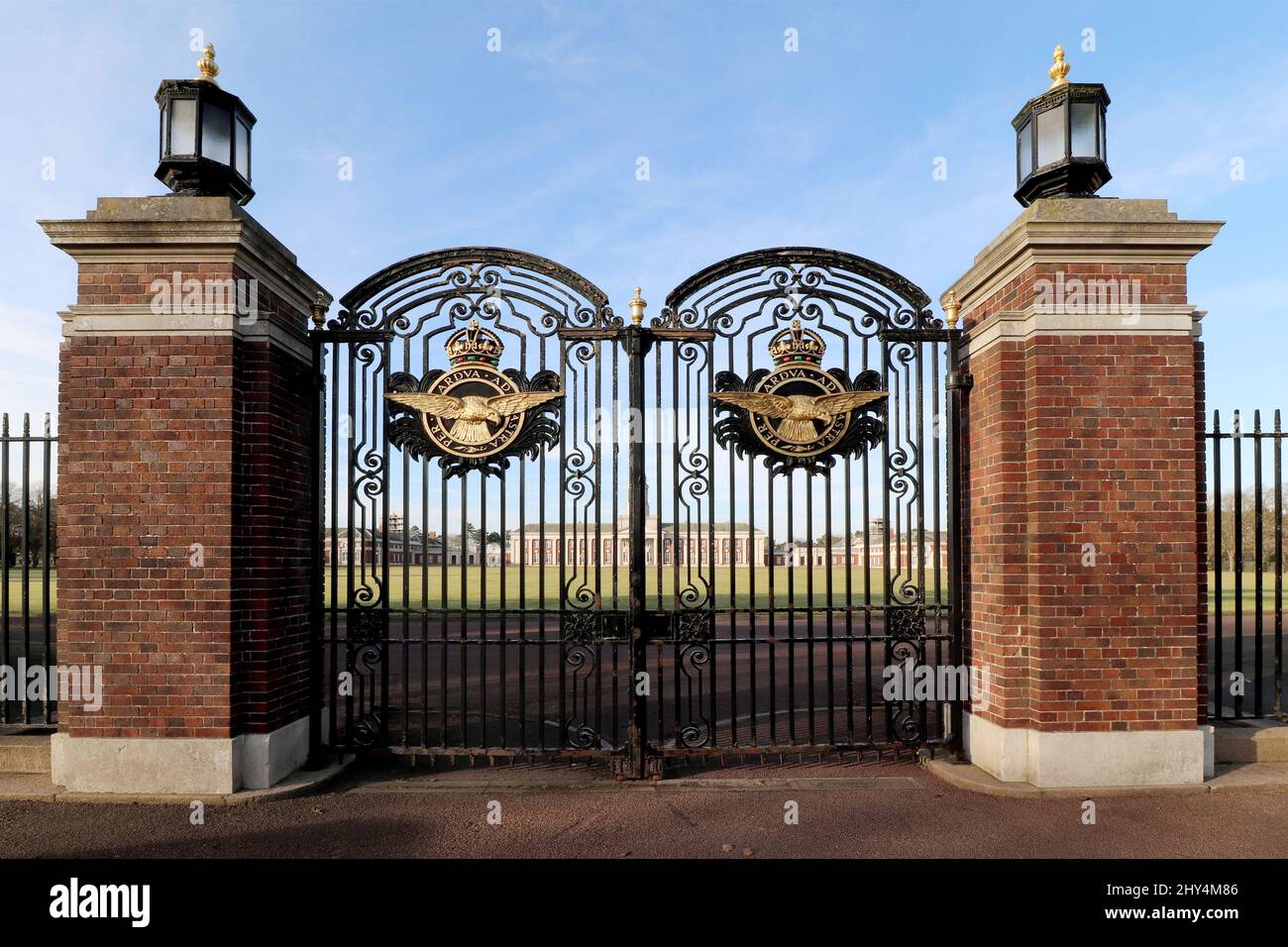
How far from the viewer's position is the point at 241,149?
20.3 ft

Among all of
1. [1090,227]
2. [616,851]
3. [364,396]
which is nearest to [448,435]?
[364,396]

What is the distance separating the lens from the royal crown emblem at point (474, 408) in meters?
6.28

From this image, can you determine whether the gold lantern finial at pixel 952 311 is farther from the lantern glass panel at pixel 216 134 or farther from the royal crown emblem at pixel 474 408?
the lantern glass panel at pixel 216 134

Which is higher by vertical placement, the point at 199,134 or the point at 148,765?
the point at 199,134

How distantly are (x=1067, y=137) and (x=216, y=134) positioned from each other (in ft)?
22.0

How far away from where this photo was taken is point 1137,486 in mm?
5613

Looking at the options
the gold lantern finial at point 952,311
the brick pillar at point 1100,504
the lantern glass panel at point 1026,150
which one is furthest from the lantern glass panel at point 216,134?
the lantern glass panel at point 1026,150

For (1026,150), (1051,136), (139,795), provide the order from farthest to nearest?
1. (1026,150)
2. (1051,136)
3. (139,795)

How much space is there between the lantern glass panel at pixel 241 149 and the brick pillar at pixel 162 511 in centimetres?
71

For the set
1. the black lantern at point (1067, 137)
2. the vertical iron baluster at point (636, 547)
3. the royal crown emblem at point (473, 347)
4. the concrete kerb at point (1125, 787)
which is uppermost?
the black lantern at point (1067, 137)

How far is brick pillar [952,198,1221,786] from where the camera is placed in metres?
5.55

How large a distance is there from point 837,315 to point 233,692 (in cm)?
559

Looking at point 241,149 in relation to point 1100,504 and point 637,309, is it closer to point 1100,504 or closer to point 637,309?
point 637,309

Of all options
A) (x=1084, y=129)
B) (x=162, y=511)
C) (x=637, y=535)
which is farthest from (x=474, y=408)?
(x=1084, y=129)
